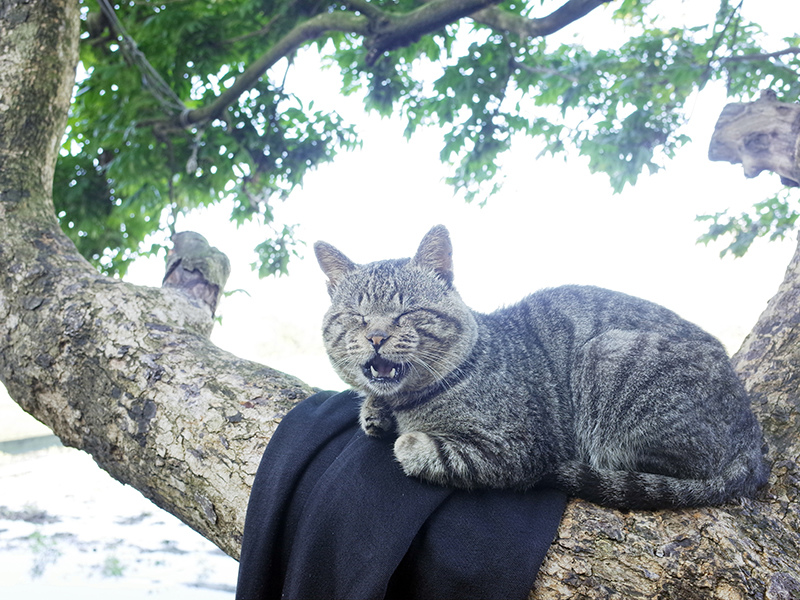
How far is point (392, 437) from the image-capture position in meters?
1.62

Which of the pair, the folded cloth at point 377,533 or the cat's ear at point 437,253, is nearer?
the folded cloth at point 377,533

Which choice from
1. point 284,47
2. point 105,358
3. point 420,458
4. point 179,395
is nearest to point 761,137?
point 420,458

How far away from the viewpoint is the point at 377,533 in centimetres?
127

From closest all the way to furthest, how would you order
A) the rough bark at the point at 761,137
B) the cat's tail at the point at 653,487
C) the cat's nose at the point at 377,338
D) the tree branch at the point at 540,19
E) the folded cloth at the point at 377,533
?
the folded cloth at the point at 377,533, the cat's tail at the point at 653,487, the cat's nose at the point at 377,338, the rough bark at the point at 761,137, the tree branch at the point at 540,19

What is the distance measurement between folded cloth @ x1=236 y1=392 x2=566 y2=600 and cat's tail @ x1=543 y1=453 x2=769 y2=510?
2.6 inches

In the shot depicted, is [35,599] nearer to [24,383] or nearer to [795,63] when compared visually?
[24,383]

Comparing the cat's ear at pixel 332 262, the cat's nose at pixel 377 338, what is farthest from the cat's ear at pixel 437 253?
the cat's nose at pixel 377 338

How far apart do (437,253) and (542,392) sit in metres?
0.56

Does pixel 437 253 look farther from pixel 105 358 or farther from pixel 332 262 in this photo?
pixel 105 358

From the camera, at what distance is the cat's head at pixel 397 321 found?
156cm

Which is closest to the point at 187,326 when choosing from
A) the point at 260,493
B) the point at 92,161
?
the point at 260,493

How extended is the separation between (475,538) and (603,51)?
3.08 meters

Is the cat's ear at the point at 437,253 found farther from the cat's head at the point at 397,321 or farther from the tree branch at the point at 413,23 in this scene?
the tree branch at the point at 413,23

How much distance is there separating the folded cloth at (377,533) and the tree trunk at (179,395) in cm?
9
